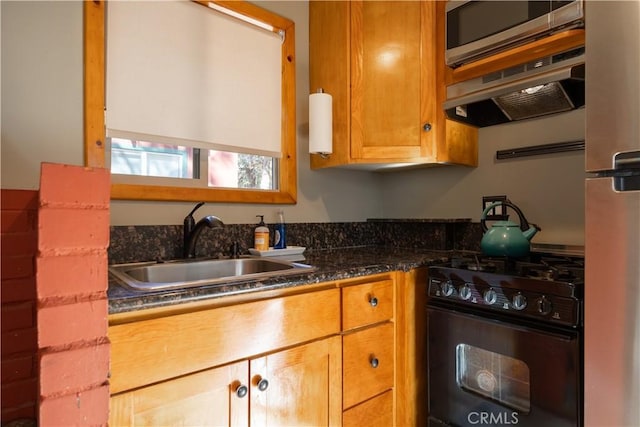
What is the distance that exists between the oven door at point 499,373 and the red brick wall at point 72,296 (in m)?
1.18

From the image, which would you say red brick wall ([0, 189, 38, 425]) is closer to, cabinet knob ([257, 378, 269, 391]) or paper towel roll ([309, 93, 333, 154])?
cabinet knob ([257, 378, 269, 391])

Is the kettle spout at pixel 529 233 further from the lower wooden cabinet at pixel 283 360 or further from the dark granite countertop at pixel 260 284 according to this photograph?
the lower wooden cabinet at pixel 283 360

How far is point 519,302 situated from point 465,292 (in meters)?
0.19

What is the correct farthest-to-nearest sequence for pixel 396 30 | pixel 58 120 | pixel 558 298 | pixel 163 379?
pixel 396 30
pixel 58 120
pixel 558 298
pixel 163 379

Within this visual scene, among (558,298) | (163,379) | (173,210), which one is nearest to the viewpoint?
(163,379)

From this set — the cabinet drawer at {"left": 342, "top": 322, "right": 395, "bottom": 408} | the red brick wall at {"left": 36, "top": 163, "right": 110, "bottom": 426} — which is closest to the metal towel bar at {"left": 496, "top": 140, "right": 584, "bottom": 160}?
the cabinet drawer at {"left": 342, "top": 322, "right": 395, "bottom": 408}

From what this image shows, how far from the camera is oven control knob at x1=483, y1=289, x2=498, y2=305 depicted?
4.14 ft

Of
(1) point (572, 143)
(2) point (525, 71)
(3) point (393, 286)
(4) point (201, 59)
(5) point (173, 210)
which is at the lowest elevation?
(3) point (393, 286)

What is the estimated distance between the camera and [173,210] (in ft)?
5.15

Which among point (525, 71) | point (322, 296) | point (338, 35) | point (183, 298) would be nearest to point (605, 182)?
point (525, 71)

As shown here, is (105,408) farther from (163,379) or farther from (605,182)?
(605,182)

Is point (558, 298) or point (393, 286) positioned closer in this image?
point (558, 298)

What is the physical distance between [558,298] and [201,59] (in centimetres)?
174

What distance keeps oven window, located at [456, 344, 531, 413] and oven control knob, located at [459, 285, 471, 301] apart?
193 millimetres
